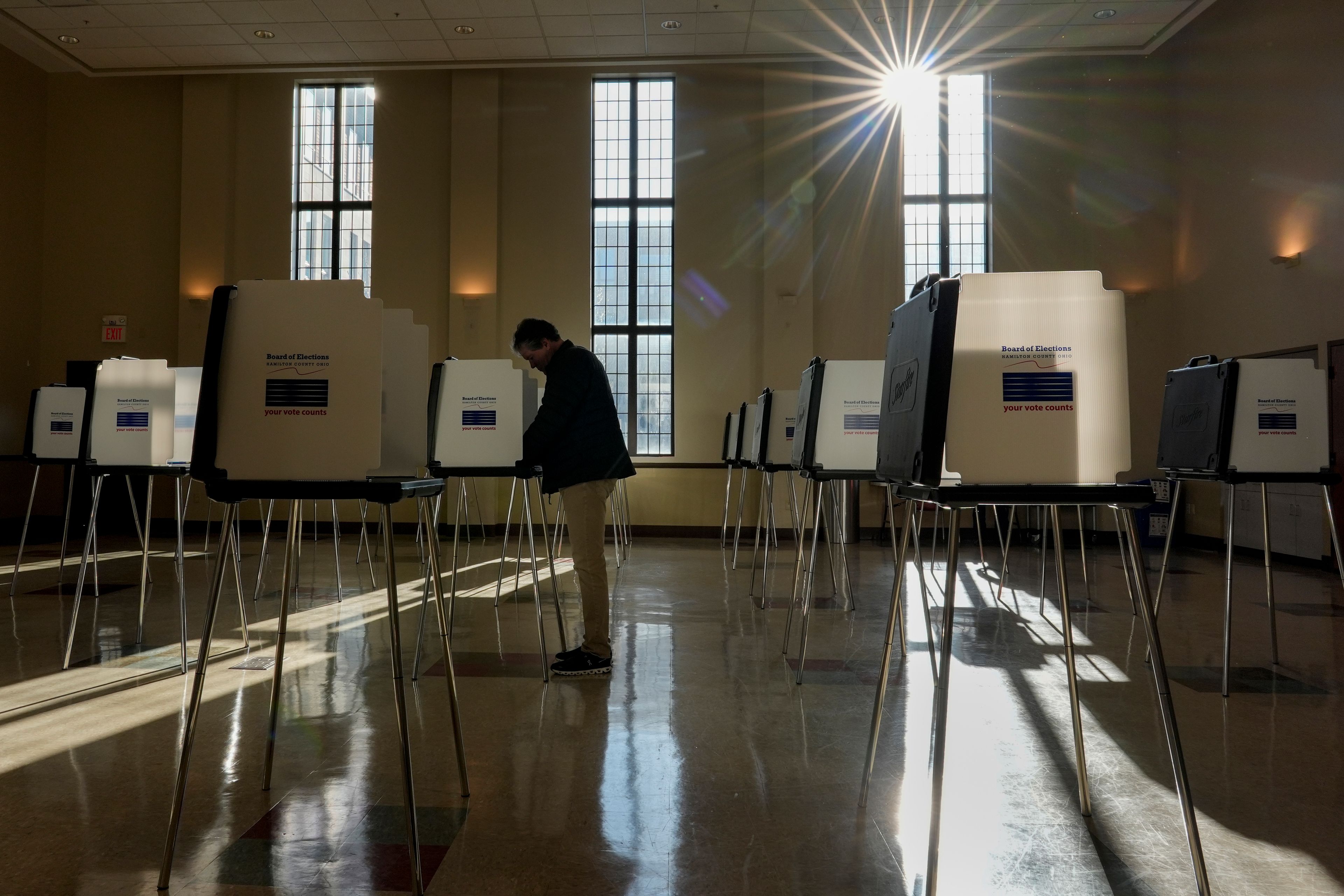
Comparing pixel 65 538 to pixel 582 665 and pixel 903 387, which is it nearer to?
Result: pixel 582 665

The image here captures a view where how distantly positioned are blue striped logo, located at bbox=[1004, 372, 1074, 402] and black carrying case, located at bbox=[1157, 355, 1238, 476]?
2.18 m

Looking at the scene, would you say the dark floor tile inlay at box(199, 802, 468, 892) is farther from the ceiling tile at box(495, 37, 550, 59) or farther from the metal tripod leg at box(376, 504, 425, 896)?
the ceiling tile at box(495, 37, 550, 59)

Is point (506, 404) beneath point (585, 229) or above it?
beneath

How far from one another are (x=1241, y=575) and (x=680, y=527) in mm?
5750

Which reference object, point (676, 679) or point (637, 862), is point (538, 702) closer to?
point (676, 679)

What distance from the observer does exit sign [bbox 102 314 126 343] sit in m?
10.7

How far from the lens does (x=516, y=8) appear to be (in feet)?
28.7

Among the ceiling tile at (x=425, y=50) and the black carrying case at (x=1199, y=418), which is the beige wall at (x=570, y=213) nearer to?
the ceiling tile at (x=425, y=50)

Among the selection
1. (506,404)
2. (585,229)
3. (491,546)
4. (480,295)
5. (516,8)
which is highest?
(516,8)

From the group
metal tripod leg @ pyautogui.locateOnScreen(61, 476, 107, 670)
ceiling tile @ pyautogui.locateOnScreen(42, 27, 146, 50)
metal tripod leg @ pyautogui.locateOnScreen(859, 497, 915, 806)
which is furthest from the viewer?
ceiling tile @ pyautogui.locateOnScreen(42, 27, 146, 50)

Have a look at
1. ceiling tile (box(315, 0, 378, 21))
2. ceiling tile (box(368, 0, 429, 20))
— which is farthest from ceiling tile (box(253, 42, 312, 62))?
ceiling tile (box(368, 0, 429, 20))

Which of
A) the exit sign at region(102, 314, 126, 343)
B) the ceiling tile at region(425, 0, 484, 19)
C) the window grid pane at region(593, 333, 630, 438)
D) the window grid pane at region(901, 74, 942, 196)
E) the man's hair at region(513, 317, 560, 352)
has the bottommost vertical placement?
the man's hair at region(513, 317, 560, 352)

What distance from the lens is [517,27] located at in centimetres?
918

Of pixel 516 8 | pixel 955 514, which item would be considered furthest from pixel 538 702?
pixel 516 8
